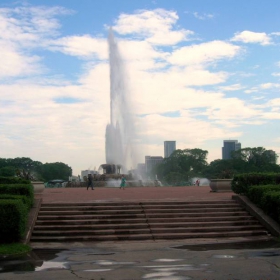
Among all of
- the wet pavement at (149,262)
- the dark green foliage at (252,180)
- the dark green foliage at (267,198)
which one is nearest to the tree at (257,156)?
the dark green foliage at (252,180)

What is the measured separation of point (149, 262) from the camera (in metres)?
10.5

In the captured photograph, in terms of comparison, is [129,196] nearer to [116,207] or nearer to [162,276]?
[116,207]

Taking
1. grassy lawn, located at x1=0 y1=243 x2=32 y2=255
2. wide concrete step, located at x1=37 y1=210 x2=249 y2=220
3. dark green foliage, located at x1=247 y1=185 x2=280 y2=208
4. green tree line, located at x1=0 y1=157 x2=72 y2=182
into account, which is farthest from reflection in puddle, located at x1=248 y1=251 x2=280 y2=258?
green tree line, located at x1=0 y1=157 x2=72 y2=182

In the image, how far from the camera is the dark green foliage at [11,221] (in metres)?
13.0

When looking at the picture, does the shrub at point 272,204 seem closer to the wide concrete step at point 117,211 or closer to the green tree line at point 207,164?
the wide concrete step at point 117,211

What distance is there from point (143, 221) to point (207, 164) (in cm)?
11773

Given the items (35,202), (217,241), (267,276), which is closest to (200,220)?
(217,241)

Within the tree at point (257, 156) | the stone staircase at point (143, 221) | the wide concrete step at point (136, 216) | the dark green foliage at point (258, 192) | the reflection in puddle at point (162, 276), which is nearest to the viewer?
the reflection in puddle at point (162, 276)

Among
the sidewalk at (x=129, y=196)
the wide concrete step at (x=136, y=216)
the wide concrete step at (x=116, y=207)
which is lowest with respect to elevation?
the wide concrete step at (x=136, y=216)

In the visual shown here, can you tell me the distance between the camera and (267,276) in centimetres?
858

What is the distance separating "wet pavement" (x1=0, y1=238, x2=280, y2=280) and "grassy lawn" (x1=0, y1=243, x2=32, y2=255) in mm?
256

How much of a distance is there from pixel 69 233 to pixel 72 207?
94.3 inches

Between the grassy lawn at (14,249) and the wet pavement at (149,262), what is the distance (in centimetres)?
26

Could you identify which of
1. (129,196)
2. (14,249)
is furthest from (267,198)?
(129,196)
